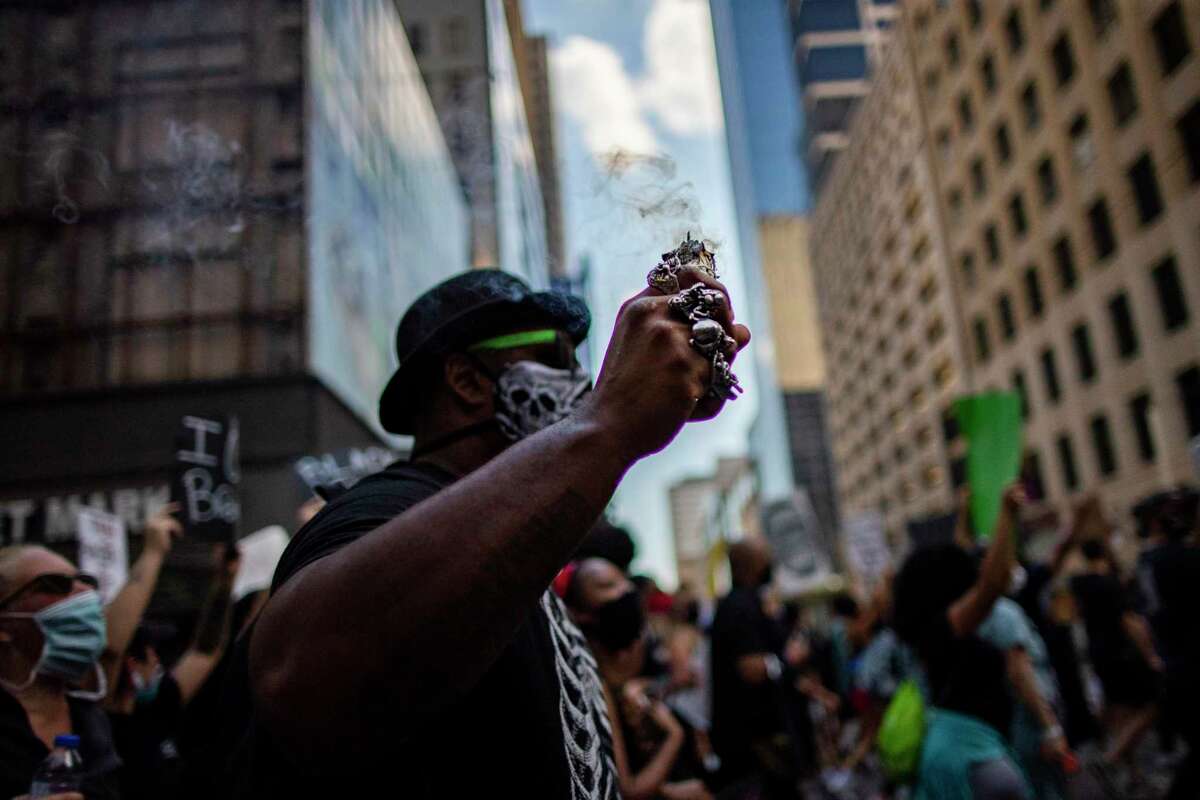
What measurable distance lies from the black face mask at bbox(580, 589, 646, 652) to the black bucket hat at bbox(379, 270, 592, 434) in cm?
211

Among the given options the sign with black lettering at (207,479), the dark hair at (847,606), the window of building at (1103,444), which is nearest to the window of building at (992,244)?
the window of building at (1103,444)

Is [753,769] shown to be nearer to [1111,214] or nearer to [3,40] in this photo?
[3,40]

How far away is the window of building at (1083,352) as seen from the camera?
1144 inches

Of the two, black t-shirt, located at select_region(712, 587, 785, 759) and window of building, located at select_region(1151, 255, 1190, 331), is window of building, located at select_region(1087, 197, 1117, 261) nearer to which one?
window of building, located at select_region(1151, 255, 1190, 331)

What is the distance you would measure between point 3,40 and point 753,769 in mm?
14328

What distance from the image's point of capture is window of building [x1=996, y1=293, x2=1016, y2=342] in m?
35.2

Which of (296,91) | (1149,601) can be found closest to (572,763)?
(1149,601)

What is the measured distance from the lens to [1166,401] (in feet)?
79.7

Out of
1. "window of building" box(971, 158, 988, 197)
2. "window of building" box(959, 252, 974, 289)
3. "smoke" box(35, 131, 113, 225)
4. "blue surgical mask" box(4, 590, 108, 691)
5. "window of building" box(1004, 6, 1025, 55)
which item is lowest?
"blue surgical mask" box(4, 590, 108, 691)

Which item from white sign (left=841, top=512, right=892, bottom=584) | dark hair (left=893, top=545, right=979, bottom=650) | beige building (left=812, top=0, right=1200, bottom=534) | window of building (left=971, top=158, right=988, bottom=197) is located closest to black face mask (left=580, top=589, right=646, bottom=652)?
dark hair (left=893, top=545, right=979, bottom=650)

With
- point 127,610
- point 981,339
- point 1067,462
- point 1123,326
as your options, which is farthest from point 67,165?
point 981,339

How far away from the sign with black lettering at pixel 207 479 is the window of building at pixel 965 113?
37.3 meters

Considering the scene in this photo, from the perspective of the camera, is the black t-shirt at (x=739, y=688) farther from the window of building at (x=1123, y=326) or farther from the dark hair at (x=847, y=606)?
the window of building at (x=1123, y=326)

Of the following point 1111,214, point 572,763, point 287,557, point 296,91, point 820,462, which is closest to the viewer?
point 287,557
